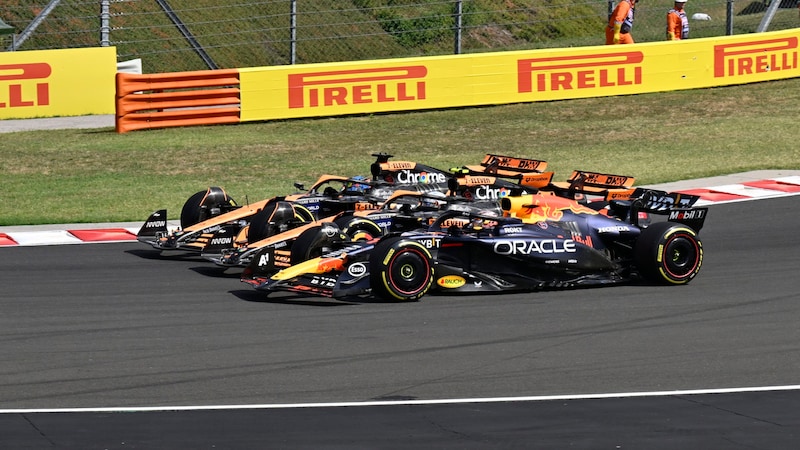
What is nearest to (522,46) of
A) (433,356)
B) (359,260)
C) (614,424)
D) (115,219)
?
(115,219)

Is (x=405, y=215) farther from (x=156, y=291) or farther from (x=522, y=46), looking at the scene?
(x=522, y=46)

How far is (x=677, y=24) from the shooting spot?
27219mm

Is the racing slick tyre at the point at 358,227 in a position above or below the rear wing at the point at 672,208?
below

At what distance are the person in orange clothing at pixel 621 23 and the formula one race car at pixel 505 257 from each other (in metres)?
13.6

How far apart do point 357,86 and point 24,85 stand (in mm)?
6222

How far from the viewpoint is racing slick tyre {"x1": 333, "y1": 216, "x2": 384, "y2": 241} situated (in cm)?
1416

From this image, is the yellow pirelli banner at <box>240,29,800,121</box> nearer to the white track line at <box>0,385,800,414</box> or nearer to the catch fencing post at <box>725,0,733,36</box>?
the catch fencing post at <box>725,0,733,36</box>

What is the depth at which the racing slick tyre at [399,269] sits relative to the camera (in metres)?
12.3

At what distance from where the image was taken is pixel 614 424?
8.52 m

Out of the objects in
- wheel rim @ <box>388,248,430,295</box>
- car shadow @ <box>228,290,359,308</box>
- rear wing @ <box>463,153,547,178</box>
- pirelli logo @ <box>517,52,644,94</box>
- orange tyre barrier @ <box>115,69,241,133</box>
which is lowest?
car shadow @ <box>228,290,359,308</box>

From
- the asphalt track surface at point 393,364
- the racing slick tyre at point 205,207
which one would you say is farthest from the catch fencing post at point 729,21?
the racing slick tyre at point 205,207

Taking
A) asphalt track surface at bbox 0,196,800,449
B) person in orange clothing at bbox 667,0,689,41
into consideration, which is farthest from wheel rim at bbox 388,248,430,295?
person in orange clothing at bbox 667,0,689,41

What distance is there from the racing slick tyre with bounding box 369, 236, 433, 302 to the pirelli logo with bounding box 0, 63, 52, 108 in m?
14.5

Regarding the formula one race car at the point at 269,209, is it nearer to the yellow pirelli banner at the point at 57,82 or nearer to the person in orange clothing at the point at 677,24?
the yellow pirelli banner at the point at 57,82
